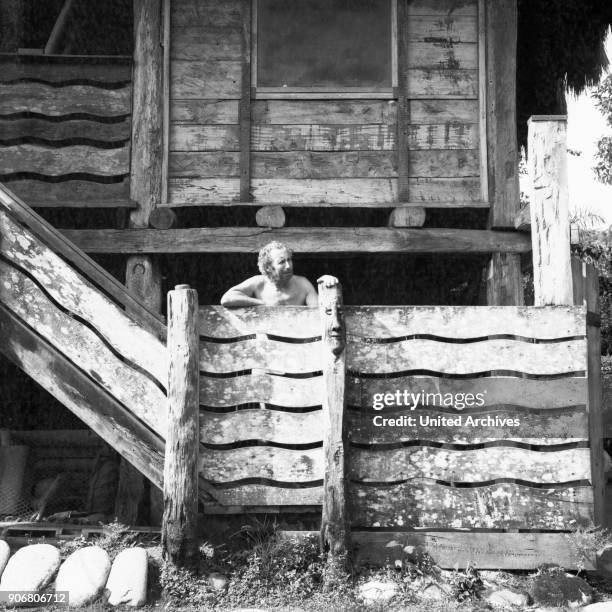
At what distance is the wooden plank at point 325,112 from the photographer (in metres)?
8.33

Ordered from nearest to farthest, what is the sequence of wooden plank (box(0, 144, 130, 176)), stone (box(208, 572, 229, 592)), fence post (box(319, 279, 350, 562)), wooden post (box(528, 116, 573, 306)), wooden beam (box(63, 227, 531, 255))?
stone (box(208, 572, 229, 592)) → fence post (box(319, 279, 350, 562)) → wooden post (box(528, 116, 573, 306)) → wooden beam (box(63, 227, 531, 255)) → wooden plank (box(0, 144, 130, 176))

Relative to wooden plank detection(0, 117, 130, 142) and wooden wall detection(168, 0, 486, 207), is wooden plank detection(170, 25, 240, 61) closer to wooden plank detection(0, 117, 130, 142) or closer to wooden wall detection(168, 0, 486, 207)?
wooden wall detection(168, 0, 486, 207)

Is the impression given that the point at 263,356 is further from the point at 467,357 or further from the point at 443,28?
the point at 443,28

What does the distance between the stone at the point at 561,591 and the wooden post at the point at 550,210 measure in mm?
1704

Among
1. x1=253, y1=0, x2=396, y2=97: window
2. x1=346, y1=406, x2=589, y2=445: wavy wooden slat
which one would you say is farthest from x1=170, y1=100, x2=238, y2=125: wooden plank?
x1=346, y1=406, x2=589, y2=445: wavy wooden slat

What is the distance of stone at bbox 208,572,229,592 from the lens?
4.95 m

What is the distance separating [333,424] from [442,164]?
3.92 meters

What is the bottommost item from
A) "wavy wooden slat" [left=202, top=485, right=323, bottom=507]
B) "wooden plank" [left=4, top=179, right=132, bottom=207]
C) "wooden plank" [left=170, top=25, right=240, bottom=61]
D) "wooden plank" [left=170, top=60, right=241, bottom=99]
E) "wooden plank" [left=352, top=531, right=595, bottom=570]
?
"wooden plank" [left=352, top=531, right=595, bottom=570]

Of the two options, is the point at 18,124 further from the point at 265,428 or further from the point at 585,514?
the point at 585,514

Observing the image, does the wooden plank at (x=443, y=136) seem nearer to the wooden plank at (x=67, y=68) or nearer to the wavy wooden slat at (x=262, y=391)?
the wooden plank at (x=67, y=68)

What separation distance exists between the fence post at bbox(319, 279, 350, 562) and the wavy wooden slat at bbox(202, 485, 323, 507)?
12 cm

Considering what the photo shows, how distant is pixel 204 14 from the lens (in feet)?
27.8

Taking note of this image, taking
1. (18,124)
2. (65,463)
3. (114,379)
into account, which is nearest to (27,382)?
(65,463)

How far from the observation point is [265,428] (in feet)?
17.4
